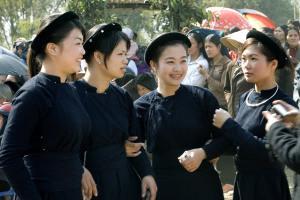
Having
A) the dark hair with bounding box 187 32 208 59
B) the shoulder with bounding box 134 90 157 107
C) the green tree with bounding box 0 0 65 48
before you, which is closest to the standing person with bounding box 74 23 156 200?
the shoulder with bounding box 134 90 157 107

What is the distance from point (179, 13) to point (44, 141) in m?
7.40

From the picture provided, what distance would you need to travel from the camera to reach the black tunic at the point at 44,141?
3.65 meters

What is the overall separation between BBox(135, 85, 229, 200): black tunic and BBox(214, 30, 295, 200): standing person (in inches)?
7.3

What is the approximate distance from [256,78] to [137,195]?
119 centimetres

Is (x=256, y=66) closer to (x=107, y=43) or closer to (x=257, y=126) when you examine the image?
(x=257, y=126)

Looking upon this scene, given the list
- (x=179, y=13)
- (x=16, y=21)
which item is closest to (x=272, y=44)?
(x=179, y=13)

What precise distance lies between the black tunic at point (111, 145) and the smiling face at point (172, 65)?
343 mm

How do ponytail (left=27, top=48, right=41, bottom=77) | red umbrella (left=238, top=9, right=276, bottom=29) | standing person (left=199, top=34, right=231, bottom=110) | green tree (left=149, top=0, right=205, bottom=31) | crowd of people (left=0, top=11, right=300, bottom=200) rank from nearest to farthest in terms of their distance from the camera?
crowd of people (left=0, top=11, right=300, bottom=200) → ponytail (left=27, top=48, right=41, bottom=77) → standing person (left=199, top=34, right=231, bottom=110) → green tree (left=149, top=0, right=205, bottom=31) → red umbrella (left=238, top=9, right=276, bottom=29)

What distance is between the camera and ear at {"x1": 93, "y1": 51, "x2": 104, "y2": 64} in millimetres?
4594

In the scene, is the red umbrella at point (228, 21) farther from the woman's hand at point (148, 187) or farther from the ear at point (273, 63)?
the woman's hand at point (148, 187)

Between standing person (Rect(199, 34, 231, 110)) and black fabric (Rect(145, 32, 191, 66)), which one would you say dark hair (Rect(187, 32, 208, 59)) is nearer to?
standing person (Rect(199, 34, 231, 110))

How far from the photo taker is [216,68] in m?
8.74

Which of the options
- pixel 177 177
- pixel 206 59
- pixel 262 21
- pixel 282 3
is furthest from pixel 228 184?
pixel 282 3

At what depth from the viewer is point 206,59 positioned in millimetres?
9125
